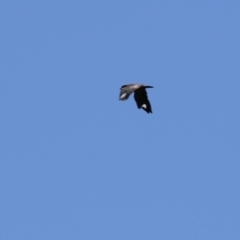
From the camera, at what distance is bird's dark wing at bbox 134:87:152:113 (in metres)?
82.6

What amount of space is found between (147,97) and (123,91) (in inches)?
122

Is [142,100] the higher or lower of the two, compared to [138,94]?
lower

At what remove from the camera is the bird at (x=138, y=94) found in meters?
80.4

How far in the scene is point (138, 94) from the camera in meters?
82.7

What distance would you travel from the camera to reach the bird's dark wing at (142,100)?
8262cm

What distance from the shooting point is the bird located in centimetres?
8044

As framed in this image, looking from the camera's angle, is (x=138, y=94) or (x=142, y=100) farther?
(x=142, y=100)

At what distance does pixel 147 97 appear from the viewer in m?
83.2

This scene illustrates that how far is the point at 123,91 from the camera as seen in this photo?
8050 centimetres

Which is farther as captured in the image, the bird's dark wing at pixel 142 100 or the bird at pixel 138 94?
the bird's dark wing at pixel 142 100

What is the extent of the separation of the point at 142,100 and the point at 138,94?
58 centimetres

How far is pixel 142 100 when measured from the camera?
8306cm

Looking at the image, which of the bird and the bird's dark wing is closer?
the bird
